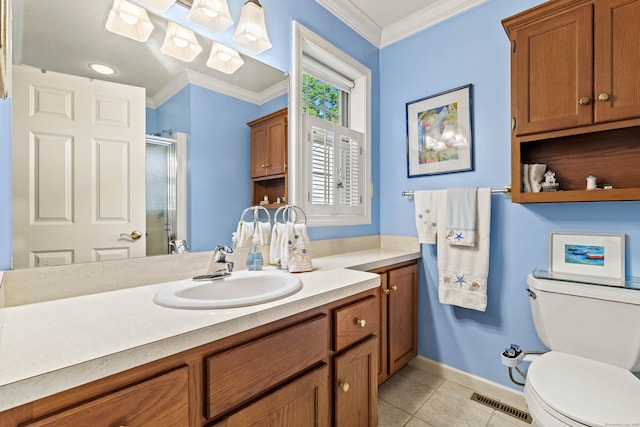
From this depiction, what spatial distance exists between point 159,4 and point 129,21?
145 millimetres

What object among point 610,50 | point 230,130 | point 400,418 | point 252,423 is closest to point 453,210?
point 610,50

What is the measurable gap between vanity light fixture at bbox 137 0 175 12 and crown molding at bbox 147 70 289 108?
235 millimetres

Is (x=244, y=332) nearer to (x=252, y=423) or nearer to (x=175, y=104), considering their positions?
(x=252, y=423)

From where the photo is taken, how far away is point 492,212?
5.81ft

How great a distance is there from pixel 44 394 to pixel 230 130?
1.17 metres

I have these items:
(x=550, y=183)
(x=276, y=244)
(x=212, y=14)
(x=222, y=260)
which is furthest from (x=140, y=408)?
(x=550, y=183)

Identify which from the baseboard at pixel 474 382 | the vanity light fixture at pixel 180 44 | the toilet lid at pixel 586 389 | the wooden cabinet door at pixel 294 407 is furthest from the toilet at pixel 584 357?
the vanity light fixture at pixel 180 44

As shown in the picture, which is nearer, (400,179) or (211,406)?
(211,406)

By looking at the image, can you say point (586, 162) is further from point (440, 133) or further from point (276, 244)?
point (276, 244)

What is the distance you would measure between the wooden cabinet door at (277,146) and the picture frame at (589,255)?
152 centimetres

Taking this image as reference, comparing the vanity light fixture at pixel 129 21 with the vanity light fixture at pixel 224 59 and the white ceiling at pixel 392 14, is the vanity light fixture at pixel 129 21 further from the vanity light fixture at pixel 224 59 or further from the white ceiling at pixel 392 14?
the white ceiling at pixel 392 14

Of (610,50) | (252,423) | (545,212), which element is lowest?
(252,423)

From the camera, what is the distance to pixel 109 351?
59 centimetres

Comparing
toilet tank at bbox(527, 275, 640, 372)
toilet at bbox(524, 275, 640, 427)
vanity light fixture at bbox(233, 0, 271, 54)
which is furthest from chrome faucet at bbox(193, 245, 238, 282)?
toilet tank at bbox(527, 275, 640, 372)
